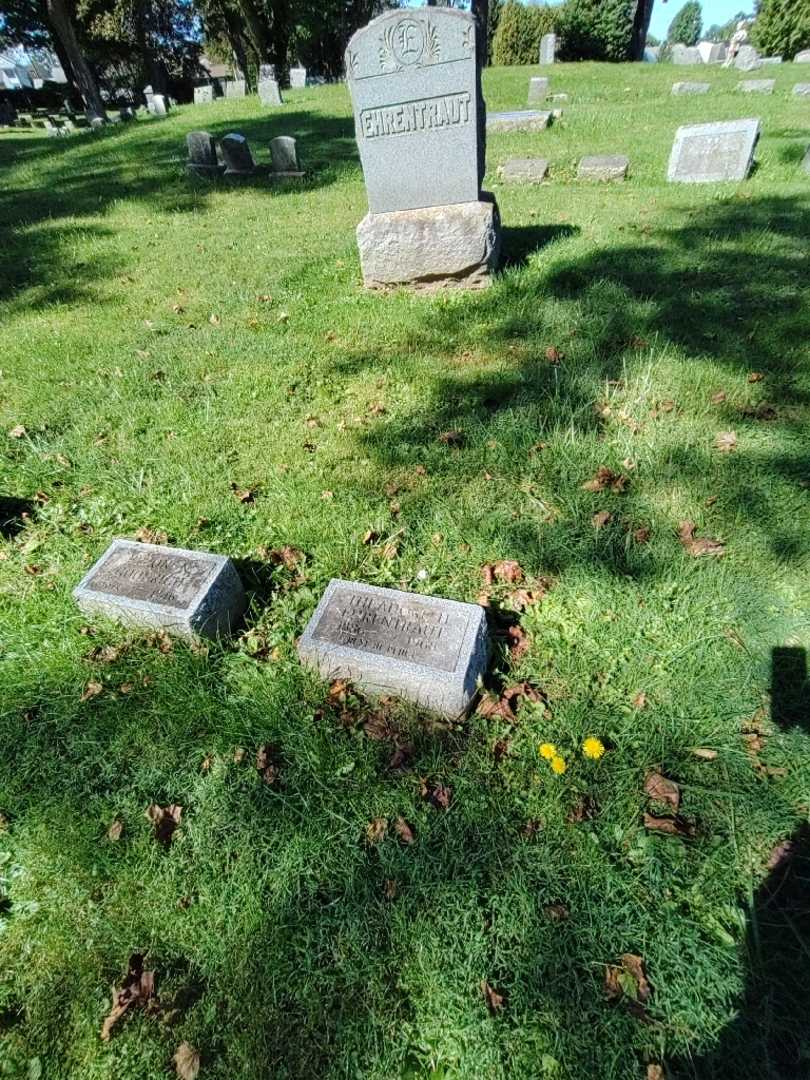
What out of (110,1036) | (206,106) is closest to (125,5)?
(206,106)

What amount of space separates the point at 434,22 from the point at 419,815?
5.16 m

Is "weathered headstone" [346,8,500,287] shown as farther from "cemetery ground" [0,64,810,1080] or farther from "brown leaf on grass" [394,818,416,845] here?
"brown leaf on grass" [394,818,416,845]

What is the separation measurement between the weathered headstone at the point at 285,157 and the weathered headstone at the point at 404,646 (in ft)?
31.9

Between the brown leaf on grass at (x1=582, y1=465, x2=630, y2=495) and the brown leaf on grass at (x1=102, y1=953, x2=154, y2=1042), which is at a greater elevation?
the brown leaf on grass at (x1=582, y1=465, x2=630, y2=495)

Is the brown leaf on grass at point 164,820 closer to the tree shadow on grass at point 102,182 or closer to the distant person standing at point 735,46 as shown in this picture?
the tree shadow on grass at point 102,182

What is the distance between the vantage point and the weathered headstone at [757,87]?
13.8 meters

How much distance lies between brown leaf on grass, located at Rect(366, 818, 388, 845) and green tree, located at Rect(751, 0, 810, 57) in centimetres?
3543

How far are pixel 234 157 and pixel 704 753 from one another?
37.2ft

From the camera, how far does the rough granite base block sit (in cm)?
470

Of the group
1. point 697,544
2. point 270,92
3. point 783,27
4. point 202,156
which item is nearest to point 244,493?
point 697,544

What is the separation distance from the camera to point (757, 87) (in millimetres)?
14078

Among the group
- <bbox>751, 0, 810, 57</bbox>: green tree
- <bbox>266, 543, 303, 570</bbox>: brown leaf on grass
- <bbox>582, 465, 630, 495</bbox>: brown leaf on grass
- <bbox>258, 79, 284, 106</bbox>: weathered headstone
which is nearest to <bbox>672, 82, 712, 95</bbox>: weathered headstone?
<bbox>258, 79, 284, 106</bbox>: weathered headstone

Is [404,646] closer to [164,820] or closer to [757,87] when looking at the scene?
[164,820]

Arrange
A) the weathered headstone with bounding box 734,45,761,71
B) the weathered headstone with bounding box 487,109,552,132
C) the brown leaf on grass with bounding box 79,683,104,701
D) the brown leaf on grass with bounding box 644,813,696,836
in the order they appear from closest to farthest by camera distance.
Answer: the brown leaf on grass with bounding box 644,813,696,836
the brown leaf on grass with bounding box 79,683,104,701
the weathered headstone with bounding box 487,109,552,132
the weathered headstone with bounding box 734,45,761,71
